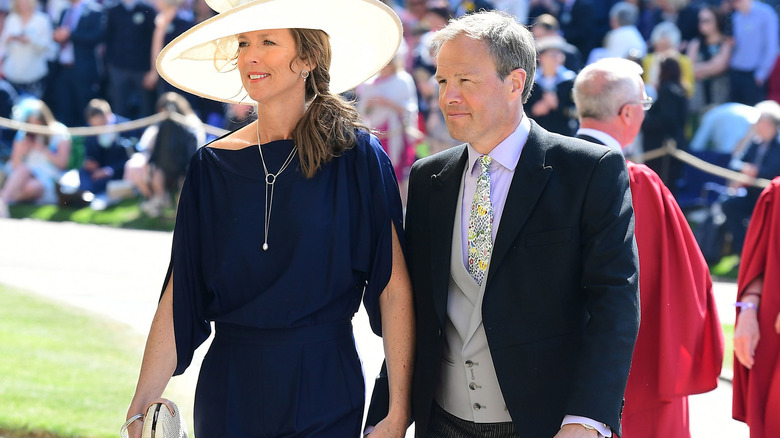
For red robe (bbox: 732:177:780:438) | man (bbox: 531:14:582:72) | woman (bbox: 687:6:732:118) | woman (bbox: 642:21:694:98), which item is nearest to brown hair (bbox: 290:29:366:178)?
red robe (bbox: 732:177:780:438)

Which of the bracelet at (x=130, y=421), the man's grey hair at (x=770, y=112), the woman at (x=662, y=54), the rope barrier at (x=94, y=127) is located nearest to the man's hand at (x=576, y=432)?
the bracelet at (x=130, y=421)

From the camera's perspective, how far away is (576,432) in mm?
2740

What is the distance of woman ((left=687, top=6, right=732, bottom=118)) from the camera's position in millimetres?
11008

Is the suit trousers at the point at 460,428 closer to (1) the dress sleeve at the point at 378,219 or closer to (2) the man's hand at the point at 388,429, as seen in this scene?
(2) the man's hand at the point at 388,429

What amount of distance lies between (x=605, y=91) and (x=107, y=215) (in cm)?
932

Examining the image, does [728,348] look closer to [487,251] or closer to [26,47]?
[487,251]

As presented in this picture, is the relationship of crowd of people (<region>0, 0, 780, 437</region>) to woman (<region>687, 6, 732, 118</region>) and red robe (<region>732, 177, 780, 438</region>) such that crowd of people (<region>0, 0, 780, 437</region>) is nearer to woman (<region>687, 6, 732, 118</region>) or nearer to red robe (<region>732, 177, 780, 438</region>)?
Answer: red robe (<region>732, 177, 780, 438</region>)

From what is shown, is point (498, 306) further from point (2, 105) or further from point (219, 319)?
point (2, 105)

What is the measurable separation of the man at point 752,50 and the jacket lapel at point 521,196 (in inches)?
335

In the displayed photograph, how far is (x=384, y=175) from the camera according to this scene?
10.5ft

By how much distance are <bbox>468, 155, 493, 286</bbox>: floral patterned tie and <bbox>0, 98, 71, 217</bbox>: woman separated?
422 inches

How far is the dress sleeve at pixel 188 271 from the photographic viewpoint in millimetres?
3201

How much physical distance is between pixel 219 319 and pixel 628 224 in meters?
1.22

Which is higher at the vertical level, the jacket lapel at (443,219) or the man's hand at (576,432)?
the jacket lapel at (443,219)
